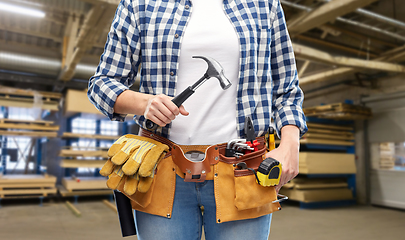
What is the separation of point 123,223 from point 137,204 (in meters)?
0.13

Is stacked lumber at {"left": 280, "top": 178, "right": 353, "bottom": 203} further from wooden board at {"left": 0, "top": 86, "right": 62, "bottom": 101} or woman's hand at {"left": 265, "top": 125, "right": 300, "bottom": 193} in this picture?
woman's hand at {"left": 265, "top": 125, "right": 300, "bottom": 193}

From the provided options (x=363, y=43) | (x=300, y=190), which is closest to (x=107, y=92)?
(x=300, y=190)

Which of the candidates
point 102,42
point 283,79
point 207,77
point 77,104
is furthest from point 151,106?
point 102,42

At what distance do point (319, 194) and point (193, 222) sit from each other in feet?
22.6

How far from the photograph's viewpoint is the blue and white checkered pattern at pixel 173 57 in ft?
2.92

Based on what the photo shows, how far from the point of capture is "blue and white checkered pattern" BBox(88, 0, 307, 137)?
0.89 m

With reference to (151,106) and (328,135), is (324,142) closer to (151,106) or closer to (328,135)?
(328,135)

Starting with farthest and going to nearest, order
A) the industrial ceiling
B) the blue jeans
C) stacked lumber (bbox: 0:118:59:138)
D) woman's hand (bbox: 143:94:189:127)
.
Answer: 1. stacked lumber (bbox: 0:118:59:138)
2. the industrial ceiling
3. the blue jeans
4. woman's hand (bbox: 143:94:189:127)

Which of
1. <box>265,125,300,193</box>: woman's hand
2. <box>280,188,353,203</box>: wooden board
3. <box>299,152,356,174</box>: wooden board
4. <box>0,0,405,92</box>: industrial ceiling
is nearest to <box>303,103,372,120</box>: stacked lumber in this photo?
<box>0,0,405,92</box>: industrial ceiling

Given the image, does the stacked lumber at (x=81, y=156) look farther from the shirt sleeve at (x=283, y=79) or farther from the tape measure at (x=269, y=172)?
the tape measure at (x=269, y=172)

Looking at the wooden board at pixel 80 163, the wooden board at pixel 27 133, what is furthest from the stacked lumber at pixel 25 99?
the wooden board at pixel 80 163

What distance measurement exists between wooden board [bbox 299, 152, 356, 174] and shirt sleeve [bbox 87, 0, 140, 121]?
20.9ft

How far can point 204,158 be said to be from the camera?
32.4 inches

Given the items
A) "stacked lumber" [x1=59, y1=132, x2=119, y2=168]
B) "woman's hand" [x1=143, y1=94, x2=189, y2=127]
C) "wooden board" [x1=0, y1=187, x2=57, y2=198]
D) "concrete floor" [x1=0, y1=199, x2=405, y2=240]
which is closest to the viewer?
"woman's hand" [x1=143, y1=94, x2=189, y2=127]
